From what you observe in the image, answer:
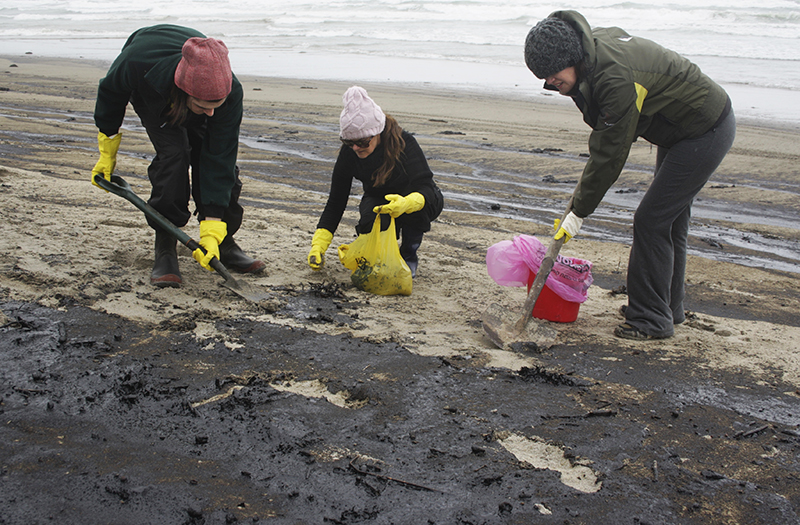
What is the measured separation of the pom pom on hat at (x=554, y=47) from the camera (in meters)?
2.56

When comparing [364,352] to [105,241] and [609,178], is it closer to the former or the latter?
[609,178]

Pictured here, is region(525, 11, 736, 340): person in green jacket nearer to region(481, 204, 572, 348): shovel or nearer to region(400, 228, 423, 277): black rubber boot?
region(481, 204, 572, 348): shovel

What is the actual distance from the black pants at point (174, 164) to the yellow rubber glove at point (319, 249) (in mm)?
681

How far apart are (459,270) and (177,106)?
2095mm

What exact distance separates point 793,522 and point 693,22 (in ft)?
108

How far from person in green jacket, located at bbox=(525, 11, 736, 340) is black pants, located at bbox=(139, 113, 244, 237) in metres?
1.86

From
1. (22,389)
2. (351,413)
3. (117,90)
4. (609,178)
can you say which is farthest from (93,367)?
(609,178)

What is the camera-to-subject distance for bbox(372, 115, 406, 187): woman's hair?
11.8ft

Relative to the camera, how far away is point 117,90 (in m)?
3.12

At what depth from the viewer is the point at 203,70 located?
275 centimetres

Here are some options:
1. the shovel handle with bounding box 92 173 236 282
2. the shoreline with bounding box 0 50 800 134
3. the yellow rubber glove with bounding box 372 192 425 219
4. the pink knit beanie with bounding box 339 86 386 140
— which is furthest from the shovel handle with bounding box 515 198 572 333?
the shoreline with bounding box 0 50 800 134

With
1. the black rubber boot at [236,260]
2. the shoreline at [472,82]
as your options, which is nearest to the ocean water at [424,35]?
the shoreline at [472,82]

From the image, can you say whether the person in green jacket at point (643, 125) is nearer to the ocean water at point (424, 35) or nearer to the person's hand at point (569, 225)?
the person's hand at point (569, 225)

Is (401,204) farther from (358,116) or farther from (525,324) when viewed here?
(525,324)
